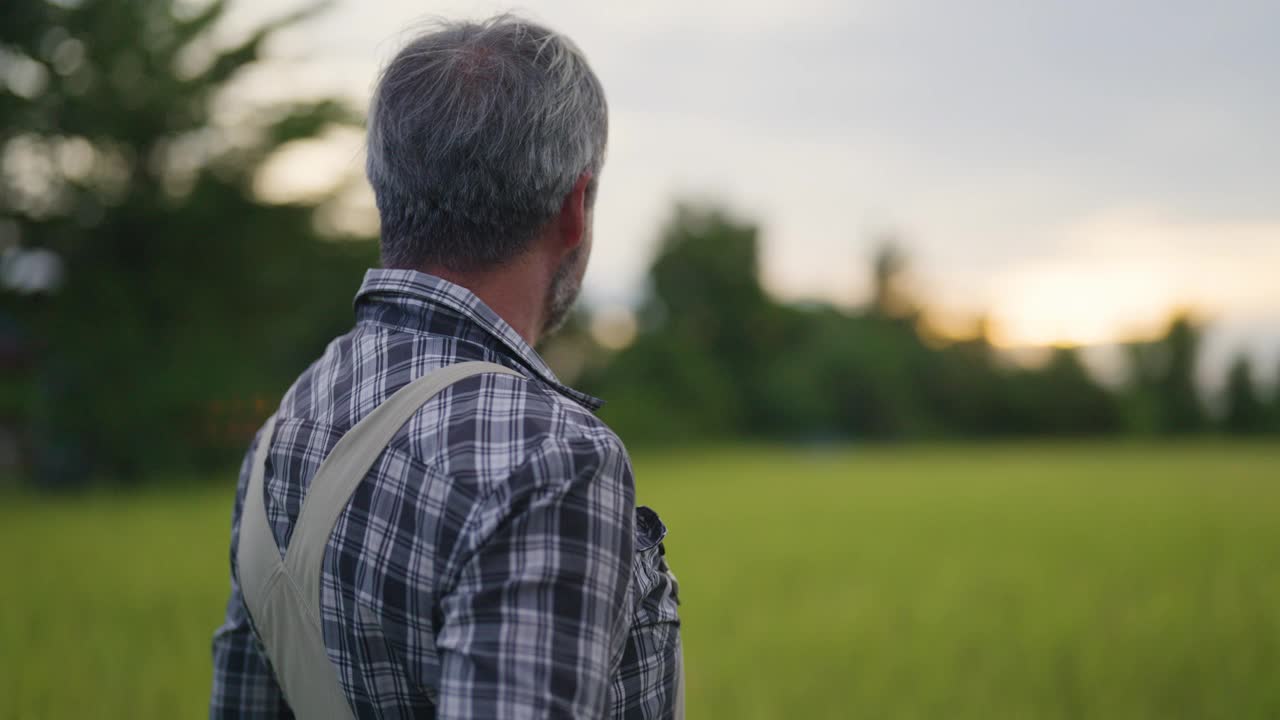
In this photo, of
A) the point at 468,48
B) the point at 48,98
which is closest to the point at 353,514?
the point at 468,48

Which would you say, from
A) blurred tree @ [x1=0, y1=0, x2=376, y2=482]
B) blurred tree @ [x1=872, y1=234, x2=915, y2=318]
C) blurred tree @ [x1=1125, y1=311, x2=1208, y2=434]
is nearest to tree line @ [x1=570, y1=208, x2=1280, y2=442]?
blurred tree @ [x1=1125, y1=311, x2=1208, y2=434]

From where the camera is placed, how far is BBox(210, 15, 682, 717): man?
0.76m

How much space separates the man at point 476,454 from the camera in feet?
2.50

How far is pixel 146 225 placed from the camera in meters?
14.1

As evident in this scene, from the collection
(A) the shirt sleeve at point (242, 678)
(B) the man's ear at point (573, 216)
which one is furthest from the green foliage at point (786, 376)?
(B) the man's ear at point (573, 216)

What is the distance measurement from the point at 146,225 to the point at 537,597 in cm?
1558

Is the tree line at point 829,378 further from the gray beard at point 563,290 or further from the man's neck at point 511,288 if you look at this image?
the man's neck at point 511,288

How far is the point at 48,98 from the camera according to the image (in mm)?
12766

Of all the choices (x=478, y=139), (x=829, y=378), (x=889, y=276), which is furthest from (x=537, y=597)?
(x=889, y=276)

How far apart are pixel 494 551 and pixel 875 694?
422cm

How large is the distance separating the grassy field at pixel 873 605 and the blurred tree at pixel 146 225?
1.71m

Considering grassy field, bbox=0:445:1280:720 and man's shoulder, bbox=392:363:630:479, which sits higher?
man's shoulder, bbox=392:363:630:479

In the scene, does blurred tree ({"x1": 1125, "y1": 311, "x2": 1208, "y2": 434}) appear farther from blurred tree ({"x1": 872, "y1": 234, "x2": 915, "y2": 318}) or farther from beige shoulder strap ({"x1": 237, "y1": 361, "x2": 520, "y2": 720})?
beige shoulder strap ({"x1": 237, "y1": 361, "x2": 520, "y2": 720})

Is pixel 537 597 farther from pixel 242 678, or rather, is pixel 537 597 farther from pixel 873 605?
pixel 873 605
